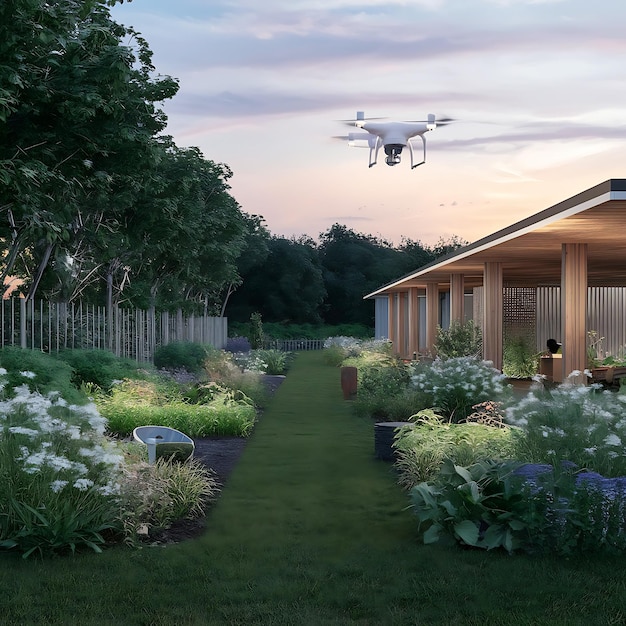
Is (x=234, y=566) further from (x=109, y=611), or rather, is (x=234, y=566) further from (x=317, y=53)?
(x=317, y=53)

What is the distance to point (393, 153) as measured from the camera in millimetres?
Result: 22844

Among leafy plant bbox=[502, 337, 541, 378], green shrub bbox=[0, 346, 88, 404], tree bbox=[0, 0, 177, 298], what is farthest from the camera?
leafy plant bbox=[502, 337, 541, 378]

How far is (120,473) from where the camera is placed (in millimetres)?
6043

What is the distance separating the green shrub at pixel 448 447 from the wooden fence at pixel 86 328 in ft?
22.4

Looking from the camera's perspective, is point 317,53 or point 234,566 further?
point 317,53

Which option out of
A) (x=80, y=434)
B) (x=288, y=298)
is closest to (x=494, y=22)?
(x=80, y=434)

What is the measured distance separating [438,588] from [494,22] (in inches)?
449

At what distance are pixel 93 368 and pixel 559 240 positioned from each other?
720 centimetres

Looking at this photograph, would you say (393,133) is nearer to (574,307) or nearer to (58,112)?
(574,307)

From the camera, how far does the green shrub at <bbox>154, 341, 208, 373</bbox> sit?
21.5 m

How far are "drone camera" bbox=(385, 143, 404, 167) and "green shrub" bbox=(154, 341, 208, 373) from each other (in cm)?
723

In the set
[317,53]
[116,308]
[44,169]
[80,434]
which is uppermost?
[317,53]

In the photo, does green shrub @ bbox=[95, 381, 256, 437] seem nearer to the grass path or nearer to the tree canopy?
the tree canopy

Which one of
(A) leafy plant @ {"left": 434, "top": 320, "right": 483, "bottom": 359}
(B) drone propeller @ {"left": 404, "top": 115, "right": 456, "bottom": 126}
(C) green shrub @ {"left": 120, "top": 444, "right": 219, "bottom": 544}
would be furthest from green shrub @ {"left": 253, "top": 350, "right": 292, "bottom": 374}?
(C) green shrub @ {"left": 120, "top": 444, "right": 219, "bottom": 544}
